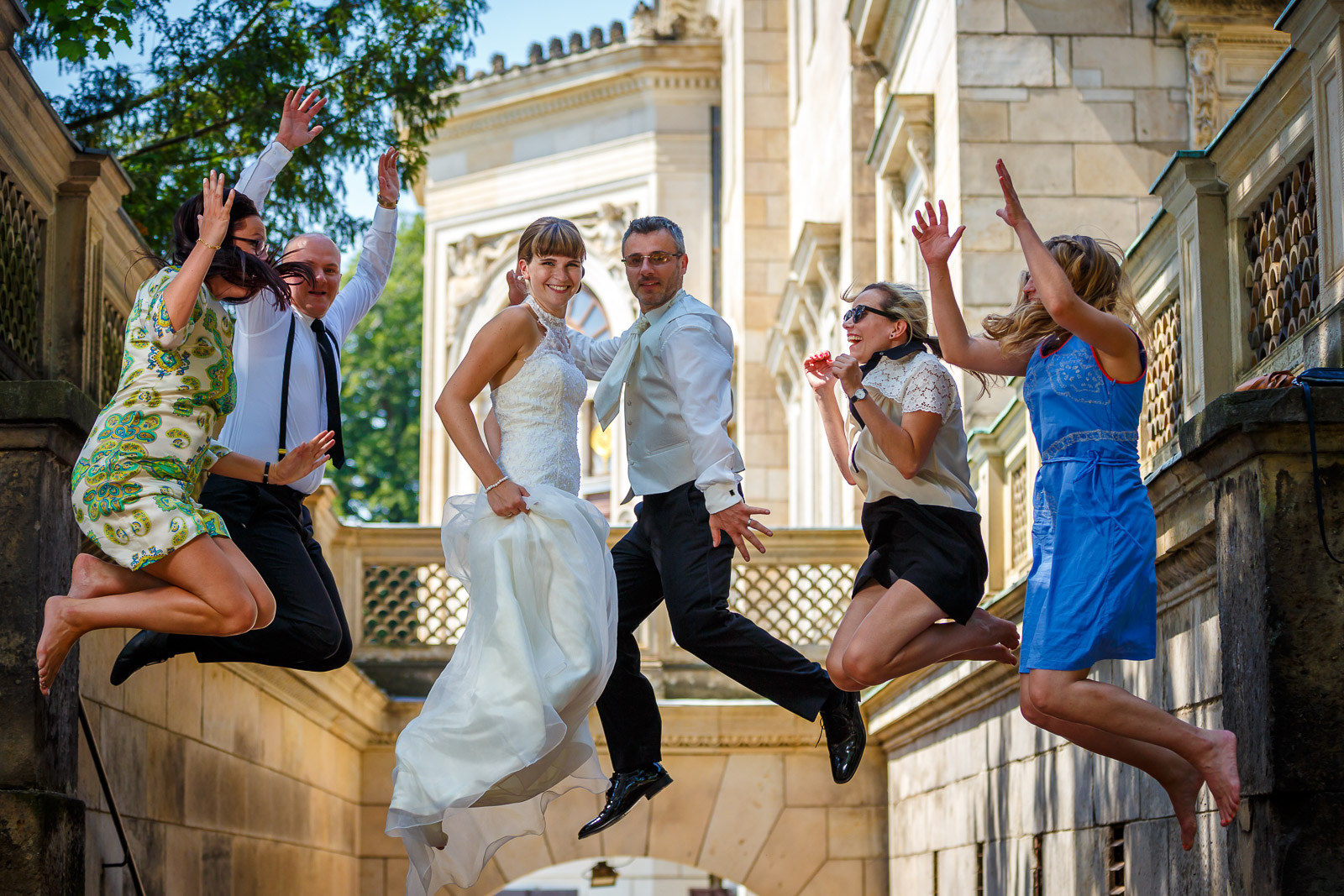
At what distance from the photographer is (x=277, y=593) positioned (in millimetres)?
6598

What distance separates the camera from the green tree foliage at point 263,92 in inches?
489

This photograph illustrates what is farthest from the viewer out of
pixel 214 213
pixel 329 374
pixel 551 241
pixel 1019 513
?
pixel 1019 513

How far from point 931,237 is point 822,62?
44.7 ft

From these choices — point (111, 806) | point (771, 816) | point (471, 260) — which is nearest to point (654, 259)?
point (111, 806)

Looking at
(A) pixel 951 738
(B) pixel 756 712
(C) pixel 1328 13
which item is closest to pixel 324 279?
(C) pixel 1328 13

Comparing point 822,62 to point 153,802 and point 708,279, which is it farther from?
point 153,802

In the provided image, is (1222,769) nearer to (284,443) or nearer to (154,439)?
(154,439)

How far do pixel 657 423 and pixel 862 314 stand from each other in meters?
0.90

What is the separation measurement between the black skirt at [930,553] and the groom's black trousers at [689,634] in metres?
0.44

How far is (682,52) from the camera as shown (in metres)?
28.4

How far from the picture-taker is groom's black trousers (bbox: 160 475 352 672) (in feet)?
21.4

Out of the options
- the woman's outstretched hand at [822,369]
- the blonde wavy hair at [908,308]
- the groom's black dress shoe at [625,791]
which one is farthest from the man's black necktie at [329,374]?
the blonde wavy hair at [908,308]

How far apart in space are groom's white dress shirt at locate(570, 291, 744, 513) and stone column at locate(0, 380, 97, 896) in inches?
77.8

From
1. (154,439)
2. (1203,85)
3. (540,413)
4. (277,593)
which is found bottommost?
(277,593)
